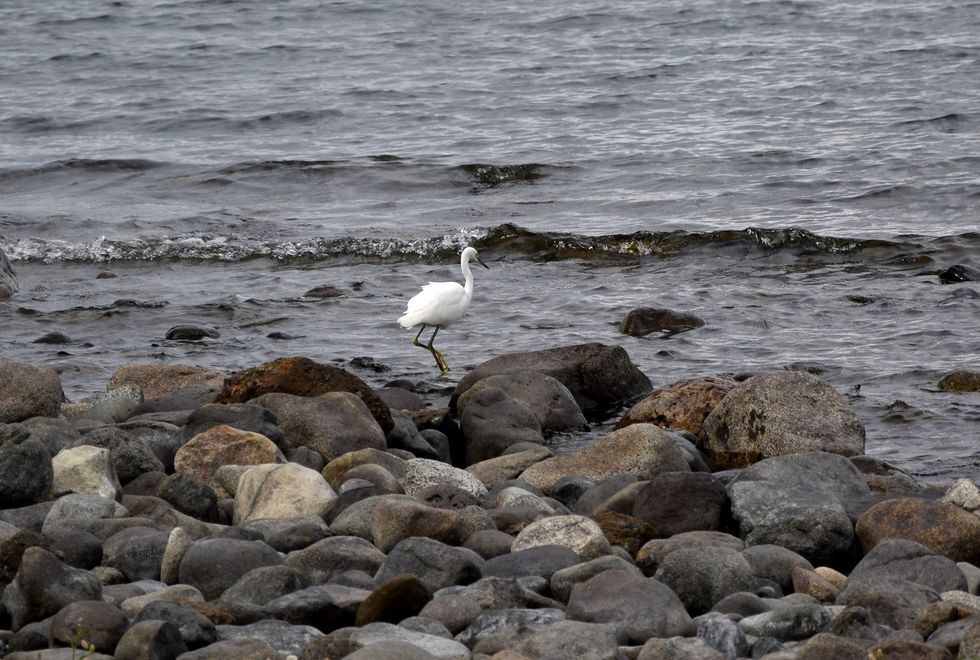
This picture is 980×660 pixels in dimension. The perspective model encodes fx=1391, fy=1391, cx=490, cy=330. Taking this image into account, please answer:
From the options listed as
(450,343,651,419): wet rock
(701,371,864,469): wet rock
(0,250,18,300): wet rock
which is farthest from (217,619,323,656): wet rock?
(0,250,18,300): wet rock

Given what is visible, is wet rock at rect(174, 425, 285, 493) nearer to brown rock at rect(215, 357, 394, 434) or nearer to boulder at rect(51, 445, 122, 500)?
boulder at rect(51, 445, 122, 500)

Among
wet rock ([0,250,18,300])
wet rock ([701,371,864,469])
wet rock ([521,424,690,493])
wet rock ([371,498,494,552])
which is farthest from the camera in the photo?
wet rock ([0,250,18,300])

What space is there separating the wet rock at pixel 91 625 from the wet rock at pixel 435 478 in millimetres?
2148

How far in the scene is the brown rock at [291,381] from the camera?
7723 millimetres

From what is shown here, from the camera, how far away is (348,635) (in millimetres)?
4203

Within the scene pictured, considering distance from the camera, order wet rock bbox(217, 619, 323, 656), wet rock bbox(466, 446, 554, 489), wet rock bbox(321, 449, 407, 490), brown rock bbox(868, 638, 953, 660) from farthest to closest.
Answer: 1. wet rock bbox(466, 446, 554, 489)
2. wet rock bbox(321, 449, 407, 490)
3. wet rock bbox(217, 619, 323, 656)
4. brown rock bbox(868, 638, 953, 660)

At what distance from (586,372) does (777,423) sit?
1.62 metres

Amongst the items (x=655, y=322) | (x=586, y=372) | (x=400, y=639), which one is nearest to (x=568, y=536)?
(x=400, y=639)

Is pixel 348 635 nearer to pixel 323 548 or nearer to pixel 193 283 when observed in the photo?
pixel 323 548

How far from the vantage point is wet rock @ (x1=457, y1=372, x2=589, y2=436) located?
830 cm

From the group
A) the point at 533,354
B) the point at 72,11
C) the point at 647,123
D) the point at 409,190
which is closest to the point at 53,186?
the point at 409,190

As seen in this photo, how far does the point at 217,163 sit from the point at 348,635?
14.7 m

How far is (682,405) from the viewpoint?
26.5 ft

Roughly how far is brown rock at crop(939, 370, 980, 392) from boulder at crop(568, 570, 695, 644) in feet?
15.9
